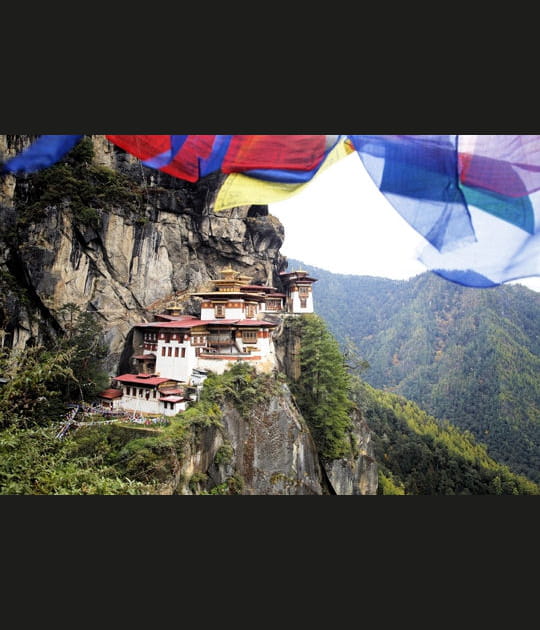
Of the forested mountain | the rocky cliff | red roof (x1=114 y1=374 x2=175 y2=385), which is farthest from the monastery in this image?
the forested mountain

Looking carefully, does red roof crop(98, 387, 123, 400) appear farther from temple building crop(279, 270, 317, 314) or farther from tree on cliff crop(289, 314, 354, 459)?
temple building crop(279, 270, 317, 314)

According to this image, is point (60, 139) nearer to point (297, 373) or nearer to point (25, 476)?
point (25, 476)

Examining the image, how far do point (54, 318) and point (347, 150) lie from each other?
602 centimetres

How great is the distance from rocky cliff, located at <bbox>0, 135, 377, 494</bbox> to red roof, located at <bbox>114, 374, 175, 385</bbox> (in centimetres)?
32

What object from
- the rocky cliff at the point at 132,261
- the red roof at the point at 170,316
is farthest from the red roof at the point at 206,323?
the rocky cliff at the point at 132,261

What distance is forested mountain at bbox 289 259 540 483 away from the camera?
6.93m

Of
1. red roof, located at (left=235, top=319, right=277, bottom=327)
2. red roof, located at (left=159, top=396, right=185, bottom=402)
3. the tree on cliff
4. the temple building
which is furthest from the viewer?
the temple building

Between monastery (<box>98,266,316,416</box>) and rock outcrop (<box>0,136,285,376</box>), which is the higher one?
rock outcrop (<box>0,136,285,376</box>)

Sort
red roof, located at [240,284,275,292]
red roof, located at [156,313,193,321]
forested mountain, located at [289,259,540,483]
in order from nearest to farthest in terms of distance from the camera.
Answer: forested mountain, located at [289,259,540,483], red roof, located at [156,313,193,321], red roof, located at [240,284,275,292]

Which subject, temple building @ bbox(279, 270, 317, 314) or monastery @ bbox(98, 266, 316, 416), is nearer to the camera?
monastery @ bbox(98, 266, 316, 416)

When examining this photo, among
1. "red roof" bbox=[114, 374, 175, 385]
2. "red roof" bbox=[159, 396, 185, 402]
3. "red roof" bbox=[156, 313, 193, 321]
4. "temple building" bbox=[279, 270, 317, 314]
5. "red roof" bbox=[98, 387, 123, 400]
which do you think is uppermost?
"temple building" bbox=[279, 270, 317, 314]

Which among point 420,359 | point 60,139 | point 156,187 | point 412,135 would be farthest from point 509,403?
point 60,139

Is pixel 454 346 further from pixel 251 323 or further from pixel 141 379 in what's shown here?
pixel 141 379

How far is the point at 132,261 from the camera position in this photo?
26.6ft
